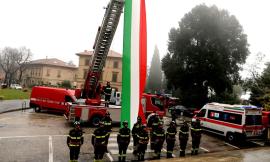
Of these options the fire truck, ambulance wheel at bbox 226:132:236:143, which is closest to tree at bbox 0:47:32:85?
the fire truck

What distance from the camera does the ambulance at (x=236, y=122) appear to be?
16.4 meters

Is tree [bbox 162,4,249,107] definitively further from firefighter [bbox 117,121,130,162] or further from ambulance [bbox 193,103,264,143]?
firefighter [bbox 117,121,130,162]

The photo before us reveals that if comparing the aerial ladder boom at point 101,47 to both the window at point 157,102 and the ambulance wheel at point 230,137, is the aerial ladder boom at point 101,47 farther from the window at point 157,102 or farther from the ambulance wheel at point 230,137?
the ambulance wheel at point 230,137

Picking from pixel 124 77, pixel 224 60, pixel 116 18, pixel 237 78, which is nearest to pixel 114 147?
pixel 124 77

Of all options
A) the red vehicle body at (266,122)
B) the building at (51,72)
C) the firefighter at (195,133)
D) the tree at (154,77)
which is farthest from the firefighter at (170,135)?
the tree at (154,77)

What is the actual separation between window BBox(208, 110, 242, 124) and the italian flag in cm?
954

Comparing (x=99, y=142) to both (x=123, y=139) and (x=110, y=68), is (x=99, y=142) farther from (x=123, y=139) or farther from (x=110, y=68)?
(x=110, y=68)

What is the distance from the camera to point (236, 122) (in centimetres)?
1670

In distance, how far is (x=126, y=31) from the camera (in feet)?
30.5

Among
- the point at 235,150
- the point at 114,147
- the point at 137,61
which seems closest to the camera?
the point at 137,61

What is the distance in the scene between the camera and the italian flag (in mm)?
9250

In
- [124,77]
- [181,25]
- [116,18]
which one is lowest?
[124,77]

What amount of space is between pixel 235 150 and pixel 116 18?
10.1 metres

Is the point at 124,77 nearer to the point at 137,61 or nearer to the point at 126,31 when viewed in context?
the point at 137,61
